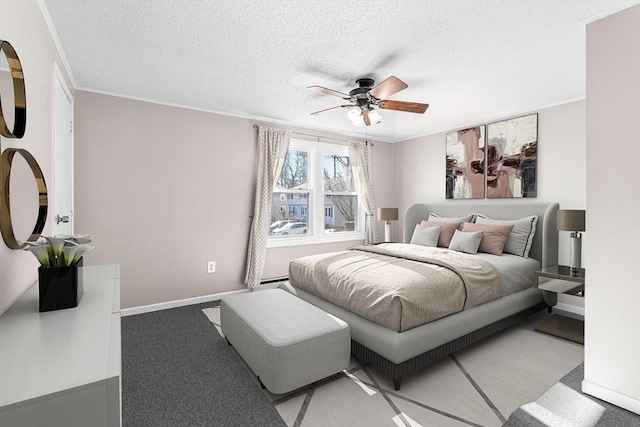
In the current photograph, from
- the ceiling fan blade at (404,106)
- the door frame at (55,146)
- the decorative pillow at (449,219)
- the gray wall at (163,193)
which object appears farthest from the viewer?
the decorative pillow at (449,219)

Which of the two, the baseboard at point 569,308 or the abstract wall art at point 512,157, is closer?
the baseboard at point 569,308

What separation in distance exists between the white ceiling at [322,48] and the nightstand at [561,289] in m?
1.84

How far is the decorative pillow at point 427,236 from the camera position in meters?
4.08

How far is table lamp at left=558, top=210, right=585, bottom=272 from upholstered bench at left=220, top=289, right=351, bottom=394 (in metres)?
2.27

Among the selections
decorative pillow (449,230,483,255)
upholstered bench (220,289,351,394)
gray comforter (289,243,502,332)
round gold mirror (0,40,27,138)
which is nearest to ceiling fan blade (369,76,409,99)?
gray comforter (289,243,502,332)

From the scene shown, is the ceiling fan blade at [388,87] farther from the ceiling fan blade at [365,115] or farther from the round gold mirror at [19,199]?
the round gold mirror at [19,199]

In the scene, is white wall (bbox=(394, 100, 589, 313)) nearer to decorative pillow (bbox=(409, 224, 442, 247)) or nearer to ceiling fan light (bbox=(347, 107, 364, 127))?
decorative pillow (bbox=(409, 224, 442, 247))

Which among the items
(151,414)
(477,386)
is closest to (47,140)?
(151,414)

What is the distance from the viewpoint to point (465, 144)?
443cm

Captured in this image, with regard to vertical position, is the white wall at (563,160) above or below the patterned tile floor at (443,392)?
above

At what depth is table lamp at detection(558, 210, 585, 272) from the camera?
9.02 ft

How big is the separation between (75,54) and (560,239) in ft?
16.8

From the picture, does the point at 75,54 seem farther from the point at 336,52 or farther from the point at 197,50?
the point at 336,52

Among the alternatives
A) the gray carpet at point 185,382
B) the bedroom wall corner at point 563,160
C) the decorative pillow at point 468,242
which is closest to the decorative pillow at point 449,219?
the bedroom wall corner at point 563,160
